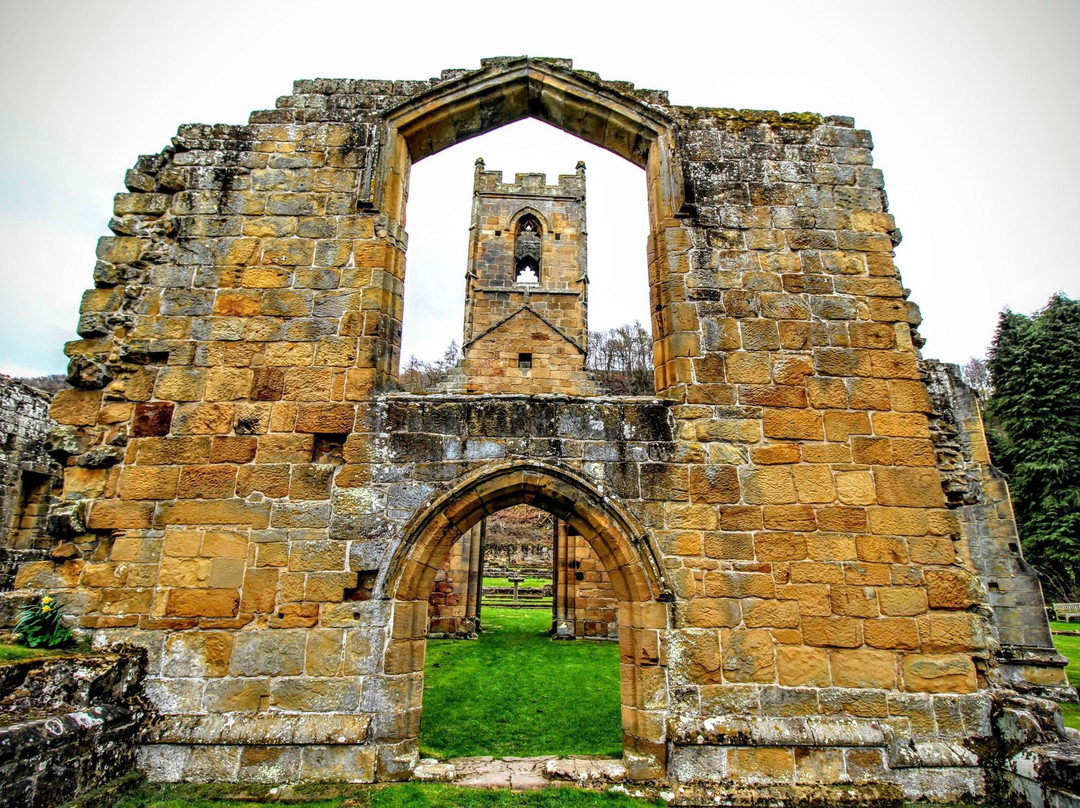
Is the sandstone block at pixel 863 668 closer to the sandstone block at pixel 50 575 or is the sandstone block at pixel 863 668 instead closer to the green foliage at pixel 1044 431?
the sandstone block at pixel 50 575

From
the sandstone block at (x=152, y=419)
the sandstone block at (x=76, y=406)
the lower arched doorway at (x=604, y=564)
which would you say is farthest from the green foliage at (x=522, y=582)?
the sandstone block at (x=76, y=406)

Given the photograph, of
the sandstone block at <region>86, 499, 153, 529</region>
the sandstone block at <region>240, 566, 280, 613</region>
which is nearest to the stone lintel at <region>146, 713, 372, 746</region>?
the sandstone block at <region>240, 566, 280, 613</region>

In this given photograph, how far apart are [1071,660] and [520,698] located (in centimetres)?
1059

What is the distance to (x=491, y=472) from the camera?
4578 millimetres

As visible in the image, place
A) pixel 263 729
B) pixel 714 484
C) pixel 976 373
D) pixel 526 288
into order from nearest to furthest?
pixel 263 729 → pixel 714 484 → pixel 526 288 → pixel 976 373

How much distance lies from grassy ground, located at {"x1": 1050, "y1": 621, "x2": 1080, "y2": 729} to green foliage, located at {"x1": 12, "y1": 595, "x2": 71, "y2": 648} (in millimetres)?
9788

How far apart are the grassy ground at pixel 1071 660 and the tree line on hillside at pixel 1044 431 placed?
3.46 meters

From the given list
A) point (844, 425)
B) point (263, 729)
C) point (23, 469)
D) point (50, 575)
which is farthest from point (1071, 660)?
point (23, 469)

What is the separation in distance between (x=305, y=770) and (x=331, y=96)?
5911 millimetres

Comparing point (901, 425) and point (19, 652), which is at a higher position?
point (901, 425)

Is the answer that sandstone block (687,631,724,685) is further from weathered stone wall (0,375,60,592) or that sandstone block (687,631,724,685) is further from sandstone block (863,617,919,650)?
weathered stone wall (0,375,60,592)

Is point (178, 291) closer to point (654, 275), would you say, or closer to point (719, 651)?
point (654, 275)

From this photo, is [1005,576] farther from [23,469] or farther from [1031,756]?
[23,469]

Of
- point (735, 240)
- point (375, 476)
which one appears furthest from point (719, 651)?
point (735, 240)
